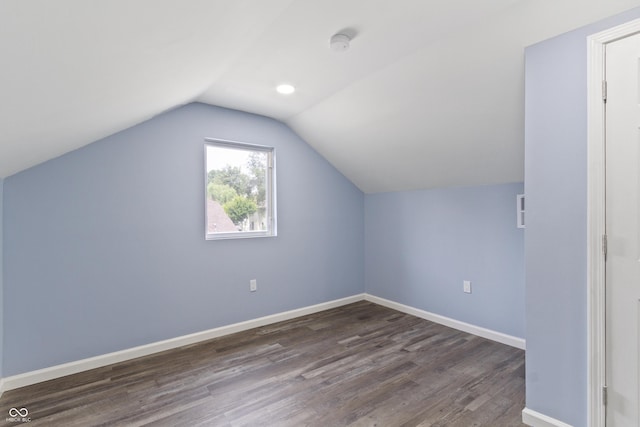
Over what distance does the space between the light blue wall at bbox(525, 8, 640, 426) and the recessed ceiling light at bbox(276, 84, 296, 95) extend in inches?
66.1

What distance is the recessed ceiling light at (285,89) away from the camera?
2.65 m

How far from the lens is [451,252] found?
3.32 meters

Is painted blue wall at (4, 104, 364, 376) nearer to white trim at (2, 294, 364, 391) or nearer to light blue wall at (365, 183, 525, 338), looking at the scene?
white trim at (2, 294, 364, 391)

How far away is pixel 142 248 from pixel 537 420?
9.96ft

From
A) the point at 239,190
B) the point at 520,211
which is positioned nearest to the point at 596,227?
the point at 520,211

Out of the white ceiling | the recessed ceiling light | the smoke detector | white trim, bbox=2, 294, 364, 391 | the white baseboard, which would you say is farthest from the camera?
the recessed ceiling light

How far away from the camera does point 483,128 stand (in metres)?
2.46

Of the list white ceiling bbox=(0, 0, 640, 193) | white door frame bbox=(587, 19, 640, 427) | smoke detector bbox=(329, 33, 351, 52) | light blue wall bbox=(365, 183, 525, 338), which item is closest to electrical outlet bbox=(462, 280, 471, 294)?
light blue wall bbox=(365, 183, 525, 338)

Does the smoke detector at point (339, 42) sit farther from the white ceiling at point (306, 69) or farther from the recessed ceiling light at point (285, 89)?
the recessed ceiling light at point (285, 89)

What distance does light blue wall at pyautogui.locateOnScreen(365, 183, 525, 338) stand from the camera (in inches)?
113

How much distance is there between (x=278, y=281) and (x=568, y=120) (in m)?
2.86

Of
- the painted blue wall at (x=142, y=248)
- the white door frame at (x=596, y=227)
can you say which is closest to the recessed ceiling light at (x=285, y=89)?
the painted blue wall at (x=142, y=248)

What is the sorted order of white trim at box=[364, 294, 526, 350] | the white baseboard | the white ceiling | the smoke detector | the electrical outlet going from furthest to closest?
the electrical outlet → white trim at box=[364, 294, 526, 350] → the smoke detector → the white baseboard → the white ceiling

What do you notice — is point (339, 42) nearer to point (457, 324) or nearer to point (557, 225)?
point (557, 225)
